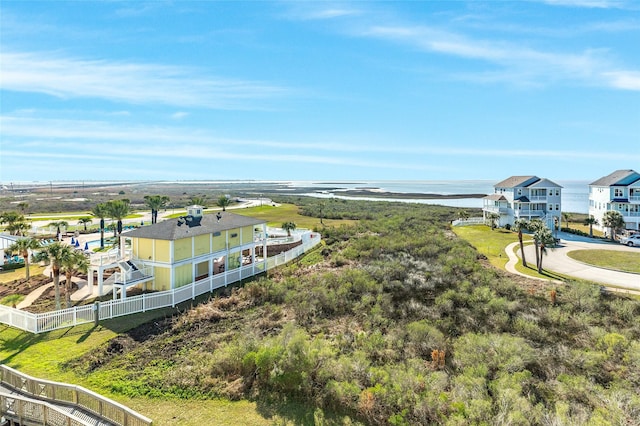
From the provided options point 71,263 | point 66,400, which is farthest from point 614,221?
point 71,263

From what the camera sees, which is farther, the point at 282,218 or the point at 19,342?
the point at 282,218

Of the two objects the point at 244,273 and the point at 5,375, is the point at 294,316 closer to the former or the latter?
the point at 244,273

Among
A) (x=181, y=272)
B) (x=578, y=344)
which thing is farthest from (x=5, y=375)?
(x=578, y=344)

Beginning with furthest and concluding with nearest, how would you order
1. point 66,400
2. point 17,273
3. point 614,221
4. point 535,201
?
point 535,201
point 614,221
point 17,273
point 66,400

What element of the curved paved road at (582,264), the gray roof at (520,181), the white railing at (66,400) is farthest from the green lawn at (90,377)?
the gray roof at (520,181)

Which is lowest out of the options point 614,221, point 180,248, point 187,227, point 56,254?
point 180,248

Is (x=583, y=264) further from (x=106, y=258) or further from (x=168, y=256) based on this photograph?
(x=106, y=258)

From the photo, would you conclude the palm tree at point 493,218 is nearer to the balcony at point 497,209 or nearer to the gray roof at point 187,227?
the balcony at point 497,209

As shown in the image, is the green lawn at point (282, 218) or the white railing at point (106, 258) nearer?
the white railing at point (106, 258)
